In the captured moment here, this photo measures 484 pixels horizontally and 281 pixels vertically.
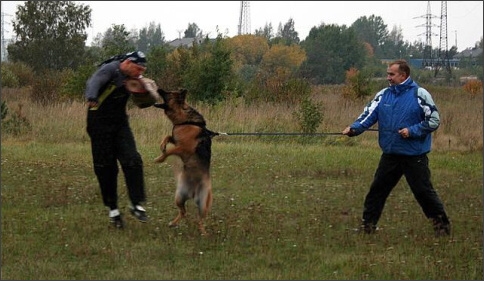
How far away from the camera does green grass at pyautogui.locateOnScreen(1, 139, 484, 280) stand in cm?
573

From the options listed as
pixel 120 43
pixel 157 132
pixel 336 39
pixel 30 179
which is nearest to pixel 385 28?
pixel 336 39

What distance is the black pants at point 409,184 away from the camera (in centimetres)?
712

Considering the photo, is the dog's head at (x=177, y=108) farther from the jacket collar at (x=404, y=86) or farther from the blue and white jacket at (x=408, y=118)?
the jacket collar at (x=404, y=86)

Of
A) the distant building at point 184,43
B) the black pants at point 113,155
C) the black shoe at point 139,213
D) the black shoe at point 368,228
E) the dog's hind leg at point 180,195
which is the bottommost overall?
the black shoe at point 368,228

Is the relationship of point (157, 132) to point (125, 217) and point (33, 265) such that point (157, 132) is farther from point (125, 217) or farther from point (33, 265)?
point (33, 265)

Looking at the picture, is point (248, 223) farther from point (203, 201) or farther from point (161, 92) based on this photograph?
point (161, 92)

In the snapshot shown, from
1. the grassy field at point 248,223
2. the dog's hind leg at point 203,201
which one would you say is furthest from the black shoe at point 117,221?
the dog's hind leg at point 203,201

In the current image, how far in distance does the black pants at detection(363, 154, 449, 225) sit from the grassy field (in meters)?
0.26

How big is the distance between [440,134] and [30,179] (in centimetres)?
1071

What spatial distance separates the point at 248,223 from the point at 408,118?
1.97m

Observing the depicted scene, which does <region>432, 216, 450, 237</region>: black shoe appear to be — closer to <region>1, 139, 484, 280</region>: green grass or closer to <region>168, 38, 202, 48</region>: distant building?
<region>1, 139, 484, 280</region>: green grass

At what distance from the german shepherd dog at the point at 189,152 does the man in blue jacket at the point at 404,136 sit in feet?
5.44

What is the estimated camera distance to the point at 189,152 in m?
7.14

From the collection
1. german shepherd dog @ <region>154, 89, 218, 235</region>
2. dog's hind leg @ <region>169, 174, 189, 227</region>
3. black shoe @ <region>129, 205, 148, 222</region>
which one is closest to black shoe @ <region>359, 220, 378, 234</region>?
german shepherd dog @ <region>154, 89, 218, 235</region>
